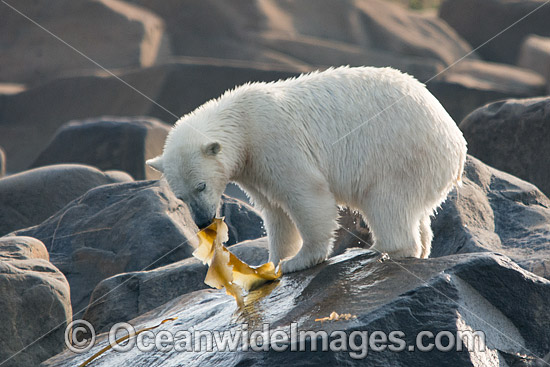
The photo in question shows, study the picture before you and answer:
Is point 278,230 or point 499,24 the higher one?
point 499,24

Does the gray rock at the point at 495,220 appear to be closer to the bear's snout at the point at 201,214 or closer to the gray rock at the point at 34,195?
the bear's snout at the point at 201,214

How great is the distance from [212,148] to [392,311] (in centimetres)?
169

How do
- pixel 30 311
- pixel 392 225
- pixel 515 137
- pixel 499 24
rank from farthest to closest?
1. pixel 499 24
2. pixel 515 137
3. pixel 30 311
4. pixel 392 225

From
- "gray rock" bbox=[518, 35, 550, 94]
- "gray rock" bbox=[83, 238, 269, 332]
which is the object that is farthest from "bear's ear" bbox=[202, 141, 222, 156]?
"gray rock" bbox=[518, 35, 550, 94]

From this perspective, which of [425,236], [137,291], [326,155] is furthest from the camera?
[137,291]

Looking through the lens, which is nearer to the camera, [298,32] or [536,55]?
[536,55]

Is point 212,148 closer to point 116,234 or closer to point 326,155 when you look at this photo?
point 326,155

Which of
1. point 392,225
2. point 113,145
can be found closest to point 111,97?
point 113,145

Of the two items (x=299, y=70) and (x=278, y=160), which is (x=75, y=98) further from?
(x=278, y=160)

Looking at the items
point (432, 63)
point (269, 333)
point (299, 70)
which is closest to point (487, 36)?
point (432, 63)

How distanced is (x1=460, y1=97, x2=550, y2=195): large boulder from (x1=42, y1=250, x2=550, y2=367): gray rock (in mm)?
4062

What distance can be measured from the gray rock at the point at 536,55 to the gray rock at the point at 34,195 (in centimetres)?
1525

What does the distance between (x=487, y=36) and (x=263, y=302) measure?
20.8 meters

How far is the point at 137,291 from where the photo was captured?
603 centimetres
